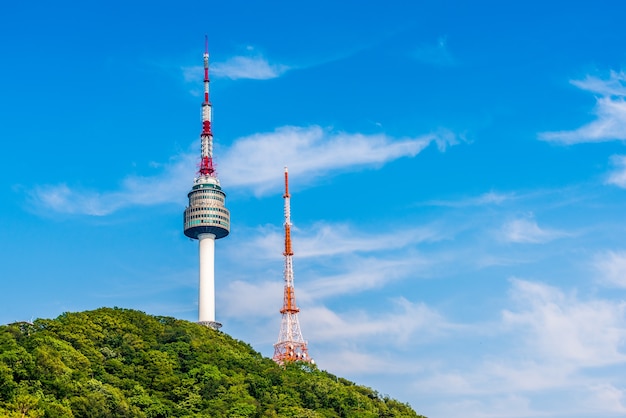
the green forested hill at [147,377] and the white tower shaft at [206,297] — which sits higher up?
the white tower shaft at [206,297]

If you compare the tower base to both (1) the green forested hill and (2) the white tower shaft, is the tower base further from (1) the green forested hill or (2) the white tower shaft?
(1) the green forested hill

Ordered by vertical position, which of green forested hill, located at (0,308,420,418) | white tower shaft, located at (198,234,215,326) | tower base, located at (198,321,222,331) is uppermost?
white tower shaft, located at (198,234,215,326)

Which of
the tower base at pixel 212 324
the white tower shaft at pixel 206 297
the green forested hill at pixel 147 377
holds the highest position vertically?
the white tower shaft at pixel 206 297

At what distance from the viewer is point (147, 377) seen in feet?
388

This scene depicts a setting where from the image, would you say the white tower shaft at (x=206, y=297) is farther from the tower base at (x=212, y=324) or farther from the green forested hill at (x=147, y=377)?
the green forested hill at (x=147, y=377)

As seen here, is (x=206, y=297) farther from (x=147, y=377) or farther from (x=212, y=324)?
(x=147, y=377)

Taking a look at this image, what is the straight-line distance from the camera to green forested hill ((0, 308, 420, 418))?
98375 millimetres

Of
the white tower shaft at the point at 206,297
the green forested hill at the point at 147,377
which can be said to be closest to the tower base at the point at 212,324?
the white tower shaft at the point at 206,297

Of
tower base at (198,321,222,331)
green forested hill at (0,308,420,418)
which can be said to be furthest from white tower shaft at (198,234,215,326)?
green forested hill at (0,308,420,418)

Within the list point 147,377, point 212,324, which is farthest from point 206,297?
point 147,377

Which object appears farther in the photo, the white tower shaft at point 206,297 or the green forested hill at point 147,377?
the white tower shaft at point 206,297

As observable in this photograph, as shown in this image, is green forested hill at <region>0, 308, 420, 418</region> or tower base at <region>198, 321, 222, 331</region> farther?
tower base at <region>198, 321, 222, 331</region>

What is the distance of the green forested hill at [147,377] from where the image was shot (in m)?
98.4

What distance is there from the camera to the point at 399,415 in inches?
5022
